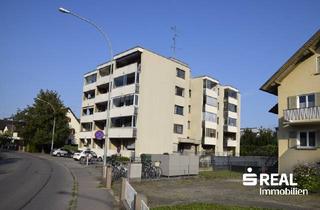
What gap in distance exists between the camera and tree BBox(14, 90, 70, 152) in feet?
215

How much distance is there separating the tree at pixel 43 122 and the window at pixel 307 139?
49473 mm

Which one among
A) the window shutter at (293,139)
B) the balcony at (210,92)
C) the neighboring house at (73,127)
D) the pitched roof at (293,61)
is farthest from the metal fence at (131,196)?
the neighboring house at (73,127)

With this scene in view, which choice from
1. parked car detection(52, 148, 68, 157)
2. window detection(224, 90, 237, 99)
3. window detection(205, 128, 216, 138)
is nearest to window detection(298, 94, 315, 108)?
window detection(205, 128, 216, 138)

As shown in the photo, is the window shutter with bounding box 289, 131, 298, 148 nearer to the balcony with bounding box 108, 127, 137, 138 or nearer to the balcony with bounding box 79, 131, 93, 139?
the balcony with bounding box 108, 127, 137, 138

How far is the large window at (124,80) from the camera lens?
167 ft

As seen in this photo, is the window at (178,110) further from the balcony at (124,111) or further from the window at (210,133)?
the balcony at (124,111)

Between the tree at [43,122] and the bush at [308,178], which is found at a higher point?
the tree at [43,122]

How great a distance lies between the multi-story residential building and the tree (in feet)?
14.3

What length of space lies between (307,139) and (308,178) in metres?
6.76

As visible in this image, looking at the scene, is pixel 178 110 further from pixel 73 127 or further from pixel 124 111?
pixel 73 127

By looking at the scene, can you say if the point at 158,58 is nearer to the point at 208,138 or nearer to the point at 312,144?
the point at 208,138

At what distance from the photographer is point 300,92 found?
26172mm

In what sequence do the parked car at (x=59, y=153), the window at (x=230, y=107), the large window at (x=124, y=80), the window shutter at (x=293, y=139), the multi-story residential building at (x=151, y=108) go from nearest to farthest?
the window shutter at (x=293, y=139) < the multi-story residential building at (x=151, y=108) < the large window at (x=124, y=80) < the parked car at (x=59, y=153) < the window at (x=230, y=107)

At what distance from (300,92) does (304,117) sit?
99.5 inches
